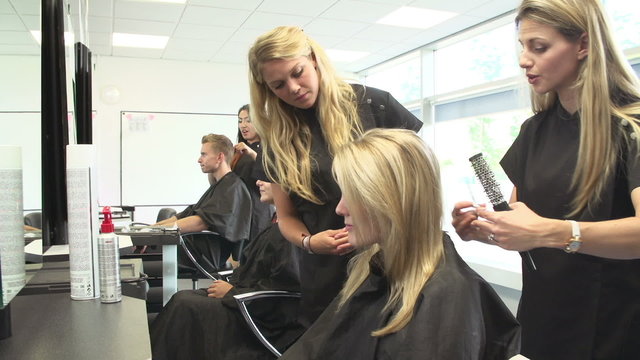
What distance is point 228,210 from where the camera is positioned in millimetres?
Result: 3387

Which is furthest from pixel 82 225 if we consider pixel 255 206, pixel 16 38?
pixel 255 206

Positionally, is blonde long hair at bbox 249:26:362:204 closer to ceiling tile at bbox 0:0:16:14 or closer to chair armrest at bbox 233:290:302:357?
chair armrest at bbox 233:290:302:357

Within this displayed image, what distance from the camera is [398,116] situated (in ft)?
5.90

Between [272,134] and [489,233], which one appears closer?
[489,233]

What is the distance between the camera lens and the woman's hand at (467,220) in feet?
4.09

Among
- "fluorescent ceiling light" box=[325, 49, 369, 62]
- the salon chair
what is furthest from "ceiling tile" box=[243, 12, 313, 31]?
the salon chair

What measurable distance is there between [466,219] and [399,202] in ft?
0.71

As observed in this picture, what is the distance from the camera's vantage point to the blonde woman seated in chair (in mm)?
1021

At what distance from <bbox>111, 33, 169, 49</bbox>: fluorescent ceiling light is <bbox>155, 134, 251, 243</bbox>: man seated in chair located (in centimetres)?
261

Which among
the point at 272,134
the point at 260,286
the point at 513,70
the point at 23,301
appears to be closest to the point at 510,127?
the point at 513,70

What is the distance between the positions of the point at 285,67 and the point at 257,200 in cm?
200

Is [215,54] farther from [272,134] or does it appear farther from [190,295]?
[272,134]

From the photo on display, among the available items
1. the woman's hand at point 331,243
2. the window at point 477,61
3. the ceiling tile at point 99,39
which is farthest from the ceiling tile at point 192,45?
the woman's hand at point 331,243

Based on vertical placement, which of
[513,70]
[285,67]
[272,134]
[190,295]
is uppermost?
[513,70]
